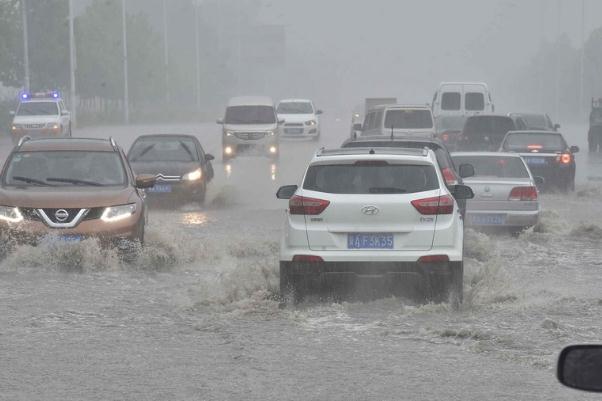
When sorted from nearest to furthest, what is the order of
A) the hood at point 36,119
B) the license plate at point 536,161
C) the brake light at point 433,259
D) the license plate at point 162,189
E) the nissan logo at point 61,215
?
the brake light at point 433,259, the nissan logo at point 61,215, the license plate at point 162,189, the license plate at point 536,161, the hood at point 36,119

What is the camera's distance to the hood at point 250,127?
42625 mm

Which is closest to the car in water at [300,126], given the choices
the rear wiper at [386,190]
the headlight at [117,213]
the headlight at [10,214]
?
the headlight at [117,213]

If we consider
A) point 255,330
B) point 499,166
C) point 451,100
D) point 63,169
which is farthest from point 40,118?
point 255,330

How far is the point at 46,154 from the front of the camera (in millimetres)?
16562

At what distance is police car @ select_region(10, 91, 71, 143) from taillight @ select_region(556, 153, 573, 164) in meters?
25.6

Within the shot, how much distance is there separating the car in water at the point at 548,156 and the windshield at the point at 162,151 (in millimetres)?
7001

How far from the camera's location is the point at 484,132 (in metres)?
36.9

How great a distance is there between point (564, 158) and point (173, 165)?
8.68 meters

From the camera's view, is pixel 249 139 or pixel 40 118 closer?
pixel 249 139

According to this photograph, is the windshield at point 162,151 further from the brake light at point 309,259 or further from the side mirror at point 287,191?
the brake light at point 309,259

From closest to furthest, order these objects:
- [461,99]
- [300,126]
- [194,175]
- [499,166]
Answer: [499,166] < [194,175] < [461,99] < [300,126]

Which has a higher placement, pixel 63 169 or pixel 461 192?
pixel 461 192

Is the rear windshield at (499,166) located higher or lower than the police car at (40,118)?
higher

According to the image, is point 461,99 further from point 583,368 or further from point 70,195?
point 583,368
